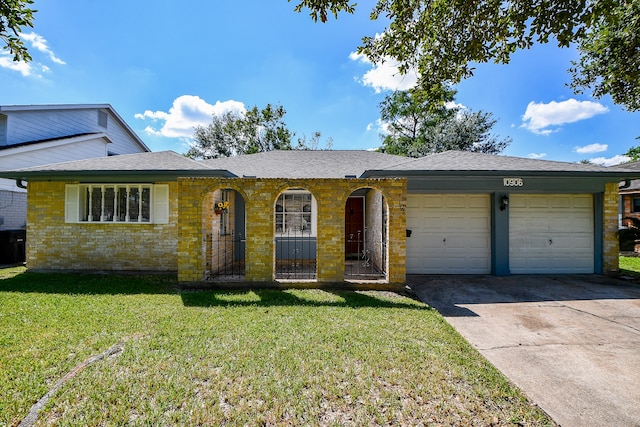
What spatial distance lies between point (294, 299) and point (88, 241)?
6957 mm

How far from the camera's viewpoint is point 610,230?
787 centimetres

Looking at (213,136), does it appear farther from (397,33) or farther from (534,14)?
(534,14)

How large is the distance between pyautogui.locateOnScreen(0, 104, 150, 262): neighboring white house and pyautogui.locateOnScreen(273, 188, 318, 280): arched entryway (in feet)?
26.8

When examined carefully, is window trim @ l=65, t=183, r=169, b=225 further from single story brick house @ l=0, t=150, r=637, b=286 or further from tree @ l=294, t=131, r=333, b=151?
tree @ l=294, t=131, r=333, b=151

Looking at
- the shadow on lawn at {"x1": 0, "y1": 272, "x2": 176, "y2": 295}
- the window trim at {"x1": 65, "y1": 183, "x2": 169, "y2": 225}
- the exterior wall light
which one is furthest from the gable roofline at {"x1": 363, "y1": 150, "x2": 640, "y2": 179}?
the shadow on lawn at {"x1": 0, "y1": 272, "x2": 176, "y2": 295}

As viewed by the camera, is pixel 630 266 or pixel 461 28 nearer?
pixel 461 28

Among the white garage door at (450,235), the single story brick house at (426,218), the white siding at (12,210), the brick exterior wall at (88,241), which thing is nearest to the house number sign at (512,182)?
the single story brick house at (426,218)

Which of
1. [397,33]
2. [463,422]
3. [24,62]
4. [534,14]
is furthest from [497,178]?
[24,62]

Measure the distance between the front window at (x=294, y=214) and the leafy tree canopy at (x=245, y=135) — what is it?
17.2 m

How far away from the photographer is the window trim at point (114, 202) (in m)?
7.96

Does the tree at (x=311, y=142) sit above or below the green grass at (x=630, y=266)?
above

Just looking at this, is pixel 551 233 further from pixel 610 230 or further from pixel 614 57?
pixel 614 57

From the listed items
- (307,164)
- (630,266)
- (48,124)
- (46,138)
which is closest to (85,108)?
(48,124)

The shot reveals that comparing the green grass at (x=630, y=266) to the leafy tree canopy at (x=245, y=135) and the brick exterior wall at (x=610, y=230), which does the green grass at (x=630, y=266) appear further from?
the leafy tree canopy at (x=245, y=135)
